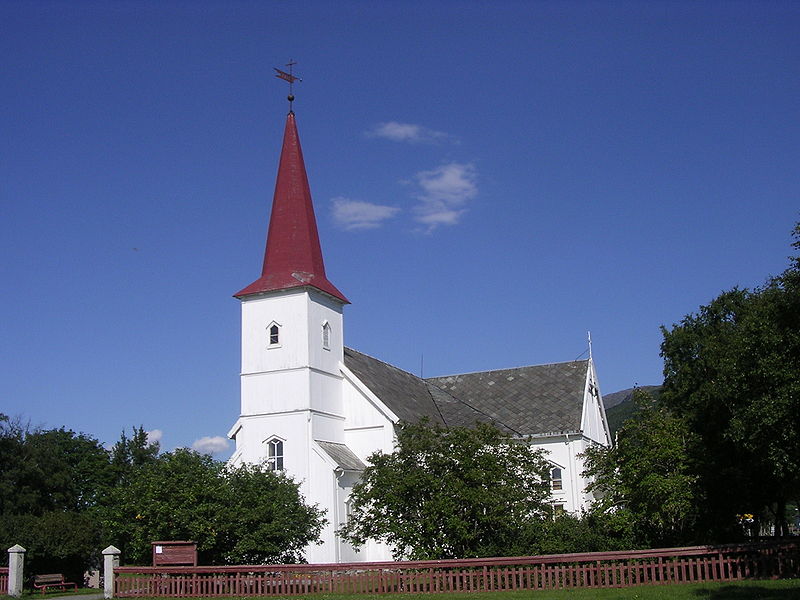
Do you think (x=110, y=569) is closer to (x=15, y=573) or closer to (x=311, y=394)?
(x=15, y=573)

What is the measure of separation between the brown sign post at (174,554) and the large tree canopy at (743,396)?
1510 centimetres

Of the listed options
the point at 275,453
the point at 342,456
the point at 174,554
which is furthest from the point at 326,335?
the point at 174,554

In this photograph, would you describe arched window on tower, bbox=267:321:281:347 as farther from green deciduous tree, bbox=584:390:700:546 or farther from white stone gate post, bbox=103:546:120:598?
green deciduous tree, bbox=584:390:700:546

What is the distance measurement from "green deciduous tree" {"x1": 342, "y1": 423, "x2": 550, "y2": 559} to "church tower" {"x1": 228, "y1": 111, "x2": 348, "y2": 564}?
8.62 meters

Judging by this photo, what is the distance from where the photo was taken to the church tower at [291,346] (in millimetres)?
35938

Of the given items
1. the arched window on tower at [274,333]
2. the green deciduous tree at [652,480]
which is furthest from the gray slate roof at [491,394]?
the green deciduous tree at [652,480]

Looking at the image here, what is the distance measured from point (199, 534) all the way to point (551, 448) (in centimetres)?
2178

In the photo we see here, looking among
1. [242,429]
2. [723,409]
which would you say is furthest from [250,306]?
[723,409]

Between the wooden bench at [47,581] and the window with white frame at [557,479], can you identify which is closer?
the wooden bench at [47,581]

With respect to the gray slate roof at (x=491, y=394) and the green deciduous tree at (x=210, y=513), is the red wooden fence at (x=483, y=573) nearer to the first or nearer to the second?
the green deciduous tree at (x=210, y=513)

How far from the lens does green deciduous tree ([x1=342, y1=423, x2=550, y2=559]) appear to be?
24.9 m

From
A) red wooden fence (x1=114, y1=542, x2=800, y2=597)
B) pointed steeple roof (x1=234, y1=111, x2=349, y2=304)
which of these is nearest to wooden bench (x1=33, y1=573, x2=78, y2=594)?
red wooden fence (x1=114, y1=542, x2=800, y2=597)

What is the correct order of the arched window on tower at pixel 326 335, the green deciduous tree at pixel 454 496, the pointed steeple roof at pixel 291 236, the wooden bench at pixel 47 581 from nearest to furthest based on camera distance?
the green deciduous tree at pixel 454 496
the wooden bench at pixel 47 581
the pointed steeple roof at pixel 291 236
the arched window on tower at pixel 326 335

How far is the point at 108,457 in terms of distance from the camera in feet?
190
